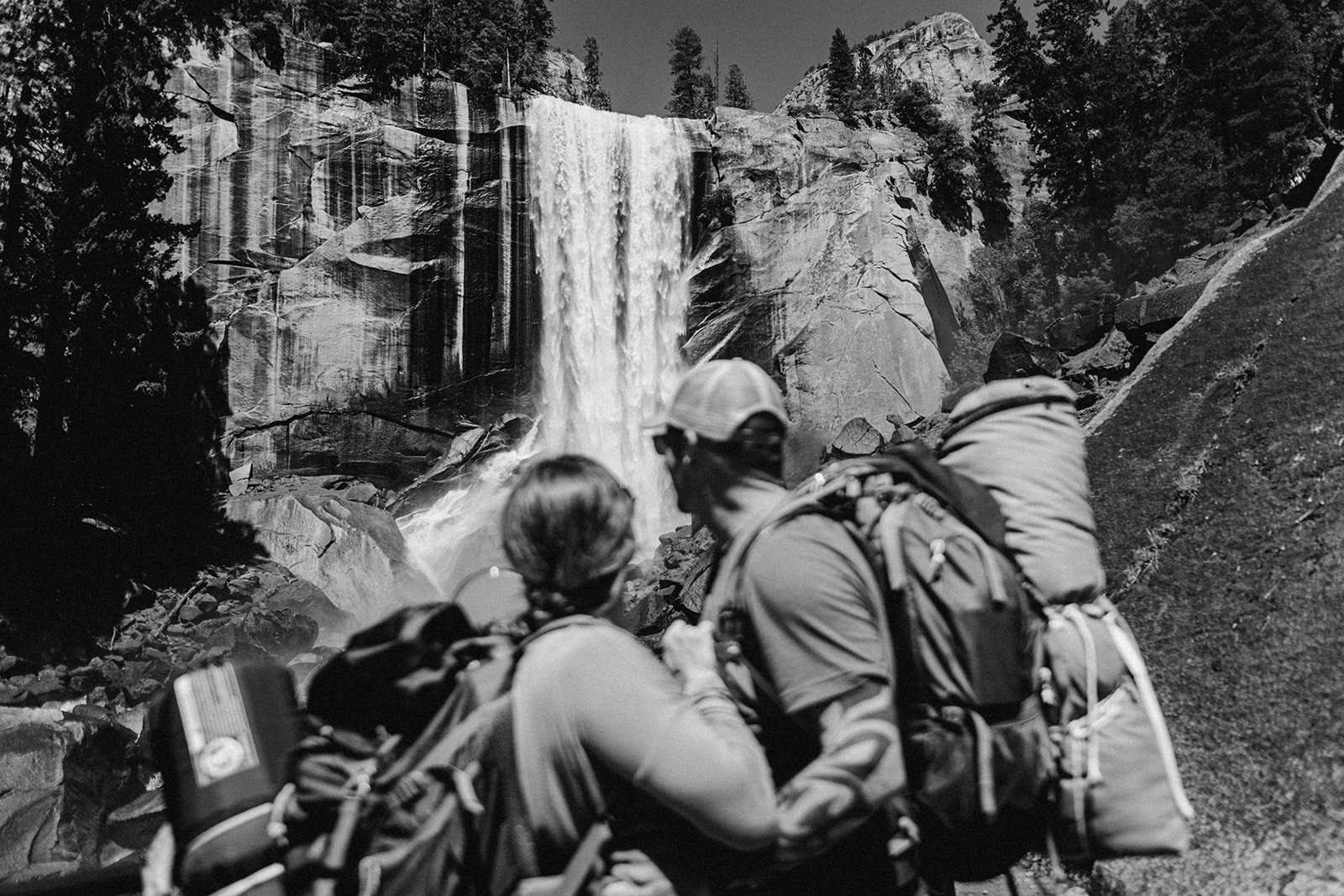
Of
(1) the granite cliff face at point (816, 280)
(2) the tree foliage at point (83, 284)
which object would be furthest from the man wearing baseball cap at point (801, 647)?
(1) the granite cliff face at point (816, 280)

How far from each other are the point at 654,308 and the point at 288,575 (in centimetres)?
1234

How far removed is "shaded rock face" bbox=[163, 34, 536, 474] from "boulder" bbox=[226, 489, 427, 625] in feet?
10.8

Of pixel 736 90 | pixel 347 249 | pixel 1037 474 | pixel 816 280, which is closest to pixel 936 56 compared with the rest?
pixel 736 90

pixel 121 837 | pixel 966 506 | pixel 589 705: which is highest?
pixel 966 506

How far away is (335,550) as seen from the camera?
1867 cm

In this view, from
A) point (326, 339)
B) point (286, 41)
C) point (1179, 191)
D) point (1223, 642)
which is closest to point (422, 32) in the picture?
point (286, 41)

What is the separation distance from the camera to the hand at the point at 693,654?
1.76 m

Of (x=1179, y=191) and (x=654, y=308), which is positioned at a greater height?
(x=1179, y=191)

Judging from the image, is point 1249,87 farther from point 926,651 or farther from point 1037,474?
point 926,651

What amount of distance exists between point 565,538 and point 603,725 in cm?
40

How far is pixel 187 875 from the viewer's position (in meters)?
1.69

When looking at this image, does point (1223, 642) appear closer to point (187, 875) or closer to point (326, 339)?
point (187, 875)

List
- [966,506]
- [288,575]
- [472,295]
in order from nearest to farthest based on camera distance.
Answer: [966,506]
[288,575]
[472,295]

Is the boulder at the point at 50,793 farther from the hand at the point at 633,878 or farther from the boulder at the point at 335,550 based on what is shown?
the hand at the point at 633,878
